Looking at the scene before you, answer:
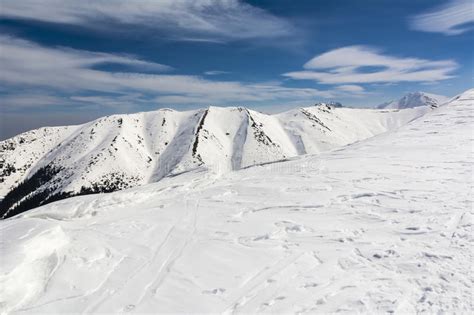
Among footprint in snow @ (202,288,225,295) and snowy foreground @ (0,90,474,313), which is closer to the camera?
snowy foreground @ (0,90,474,313)

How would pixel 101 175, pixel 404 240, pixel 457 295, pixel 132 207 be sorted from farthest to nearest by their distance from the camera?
pixel 101 175 → pixel 132 207 → pixel 404 240 → pixel 457 295

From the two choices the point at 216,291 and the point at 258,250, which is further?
the point at 258,250

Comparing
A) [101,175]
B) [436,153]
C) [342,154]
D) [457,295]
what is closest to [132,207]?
[457,295]

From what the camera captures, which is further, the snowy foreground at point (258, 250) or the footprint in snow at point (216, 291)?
the footprint in snow at point (216, 291)

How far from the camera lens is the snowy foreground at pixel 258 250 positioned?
7152mm

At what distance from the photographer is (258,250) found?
9523mm

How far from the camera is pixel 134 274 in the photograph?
8602 mm

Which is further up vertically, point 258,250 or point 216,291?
point 258,250

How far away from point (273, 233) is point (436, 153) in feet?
52.5

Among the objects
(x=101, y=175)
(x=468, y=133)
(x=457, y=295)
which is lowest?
(x=101, y=175)

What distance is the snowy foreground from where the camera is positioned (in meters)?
7.15

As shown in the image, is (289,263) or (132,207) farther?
(132,207)

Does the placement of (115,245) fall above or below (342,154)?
below

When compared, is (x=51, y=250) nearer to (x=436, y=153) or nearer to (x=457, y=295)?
(x=457, y=295)
